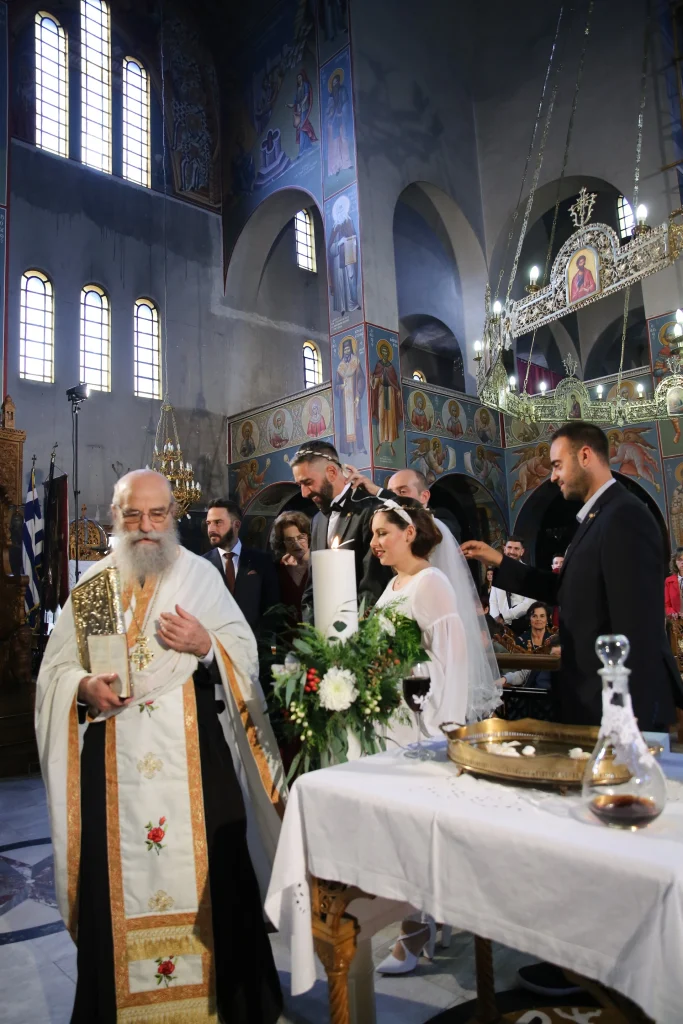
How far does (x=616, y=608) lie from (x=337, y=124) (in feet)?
44.0

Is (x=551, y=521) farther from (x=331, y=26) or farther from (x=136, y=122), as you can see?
(x=136, y=122)

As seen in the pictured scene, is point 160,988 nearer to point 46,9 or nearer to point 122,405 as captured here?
point 122,405

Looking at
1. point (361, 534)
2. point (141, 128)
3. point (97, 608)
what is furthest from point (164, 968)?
point (141, 128)

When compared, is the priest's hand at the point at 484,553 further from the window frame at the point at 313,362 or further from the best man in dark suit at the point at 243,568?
the window frame at the point at 313,362

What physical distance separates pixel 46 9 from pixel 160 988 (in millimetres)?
16839

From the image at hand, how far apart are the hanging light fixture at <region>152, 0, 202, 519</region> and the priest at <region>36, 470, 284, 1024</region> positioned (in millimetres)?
8573

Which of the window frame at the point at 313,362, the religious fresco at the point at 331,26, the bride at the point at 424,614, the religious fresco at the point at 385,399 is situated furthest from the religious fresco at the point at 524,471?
the bride at the point at 424,614

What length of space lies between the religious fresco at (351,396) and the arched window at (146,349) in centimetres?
401

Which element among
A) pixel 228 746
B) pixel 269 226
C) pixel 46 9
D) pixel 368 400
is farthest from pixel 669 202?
pixel 228 746

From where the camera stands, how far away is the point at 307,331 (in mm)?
18016

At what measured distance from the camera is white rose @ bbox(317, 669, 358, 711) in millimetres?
1998

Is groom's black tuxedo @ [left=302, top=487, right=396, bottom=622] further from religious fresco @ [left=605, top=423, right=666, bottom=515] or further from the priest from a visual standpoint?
religious fresco @ [left=605, top=423, right=666, bottom=515]

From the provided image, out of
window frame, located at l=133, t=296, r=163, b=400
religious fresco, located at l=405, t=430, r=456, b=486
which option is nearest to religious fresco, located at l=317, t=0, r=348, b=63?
window frame, located at l=133, t=296, r=163, b=400

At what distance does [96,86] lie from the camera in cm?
1503
